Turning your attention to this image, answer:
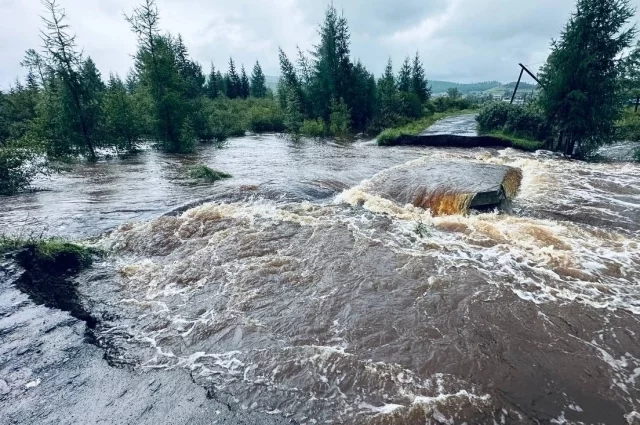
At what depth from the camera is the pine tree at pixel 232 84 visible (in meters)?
58.7

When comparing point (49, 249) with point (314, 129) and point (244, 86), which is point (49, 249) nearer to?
point (314, 129)

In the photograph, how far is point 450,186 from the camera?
9.94 metres

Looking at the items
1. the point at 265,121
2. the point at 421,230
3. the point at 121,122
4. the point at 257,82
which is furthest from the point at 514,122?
the point at 257,82

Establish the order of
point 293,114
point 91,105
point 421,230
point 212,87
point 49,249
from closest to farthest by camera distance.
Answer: point 49,249 < point 421,230 < point 91,105 < point 293,114 < point 212,87

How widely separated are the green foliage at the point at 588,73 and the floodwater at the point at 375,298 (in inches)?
236

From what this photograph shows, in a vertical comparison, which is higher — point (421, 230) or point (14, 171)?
point (14, 171)

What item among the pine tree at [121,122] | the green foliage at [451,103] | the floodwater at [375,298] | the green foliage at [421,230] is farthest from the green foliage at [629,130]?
the pine tree at [121,122]

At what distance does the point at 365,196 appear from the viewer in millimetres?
10281

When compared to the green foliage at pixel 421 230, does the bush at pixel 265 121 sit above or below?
above

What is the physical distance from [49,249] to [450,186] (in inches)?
389

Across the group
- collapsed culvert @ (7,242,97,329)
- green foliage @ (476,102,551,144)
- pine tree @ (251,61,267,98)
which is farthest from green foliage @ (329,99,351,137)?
pine tree @ (251,61,267,98)

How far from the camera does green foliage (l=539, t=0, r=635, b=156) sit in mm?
14055

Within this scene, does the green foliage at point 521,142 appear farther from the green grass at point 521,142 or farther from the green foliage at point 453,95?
the green foliage at point 453,95

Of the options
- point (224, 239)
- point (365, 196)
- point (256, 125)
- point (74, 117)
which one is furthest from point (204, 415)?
point (256, 125)
